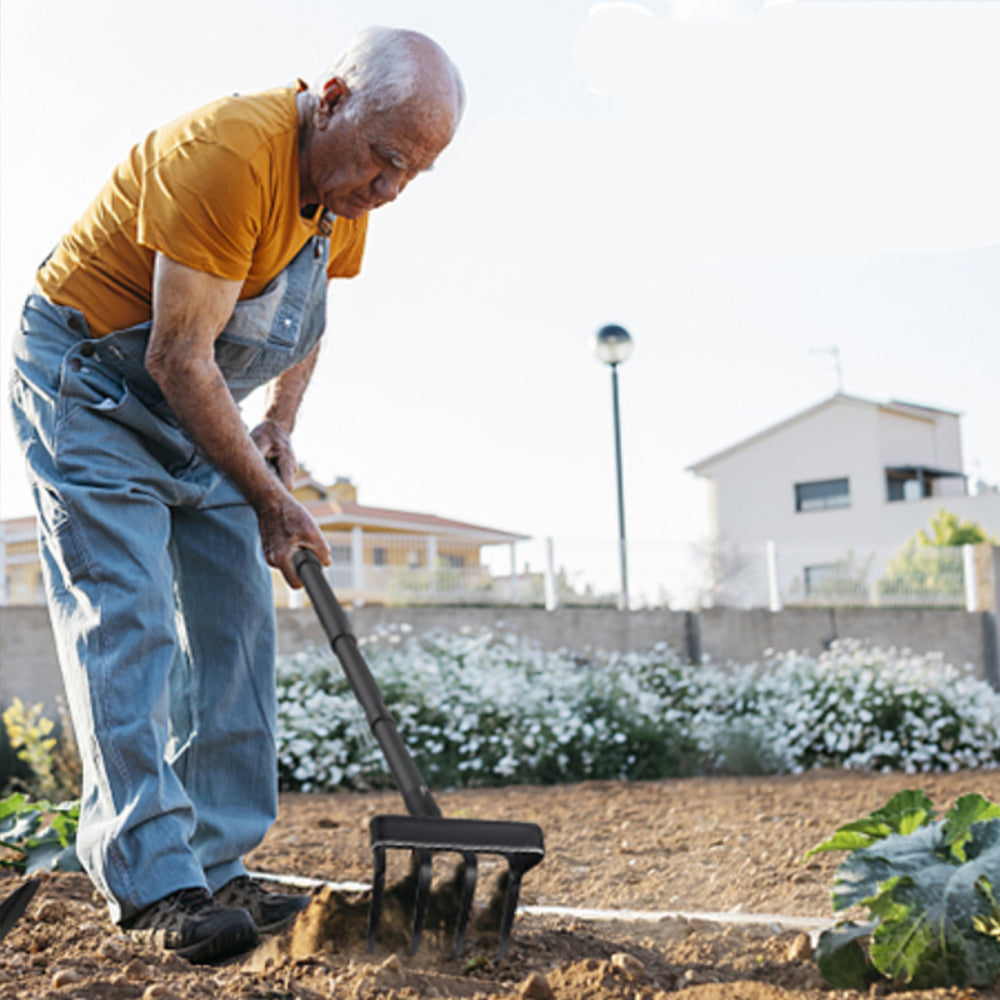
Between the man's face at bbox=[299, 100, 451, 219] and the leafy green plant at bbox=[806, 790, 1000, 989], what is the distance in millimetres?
1449

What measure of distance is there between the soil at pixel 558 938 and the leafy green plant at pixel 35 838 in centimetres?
10

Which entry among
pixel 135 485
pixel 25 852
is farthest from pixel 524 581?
pixel 135 485

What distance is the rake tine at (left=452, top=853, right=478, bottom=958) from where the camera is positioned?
1938mm

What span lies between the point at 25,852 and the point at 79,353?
4.85 feet

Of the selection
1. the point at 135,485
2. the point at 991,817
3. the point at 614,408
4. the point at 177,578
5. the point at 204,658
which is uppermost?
the point at 614,408

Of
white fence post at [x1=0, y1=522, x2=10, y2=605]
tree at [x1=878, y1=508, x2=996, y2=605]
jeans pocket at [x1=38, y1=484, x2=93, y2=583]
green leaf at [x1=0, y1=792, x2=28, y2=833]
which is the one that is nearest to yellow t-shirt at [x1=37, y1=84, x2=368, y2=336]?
jeans pocket at [x1=38, y1=484, x2=93, y2=583]

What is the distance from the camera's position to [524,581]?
30.8ft

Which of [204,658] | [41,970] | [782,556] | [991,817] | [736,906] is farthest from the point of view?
[782,556]

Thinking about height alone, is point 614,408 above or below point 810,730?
above

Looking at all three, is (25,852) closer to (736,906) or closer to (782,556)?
(736,906)

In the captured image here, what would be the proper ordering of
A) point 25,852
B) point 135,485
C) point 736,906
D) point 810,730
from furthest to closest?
1. point 810,730
2. point 25,852
3. point 736,906
4. point 135,485

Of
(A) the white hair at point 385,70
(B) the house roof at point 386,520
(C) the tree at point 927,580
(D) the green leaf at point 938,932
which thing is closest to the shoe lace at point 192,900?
(D) the green leaf at point 938,932

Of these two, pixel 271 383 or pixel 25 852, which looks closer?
pixel 271 383

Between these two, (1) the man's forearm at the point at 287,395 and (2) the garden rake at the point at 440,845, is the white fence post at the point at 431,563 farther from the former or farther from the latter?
(2) the garden rake at the point at 440,845
